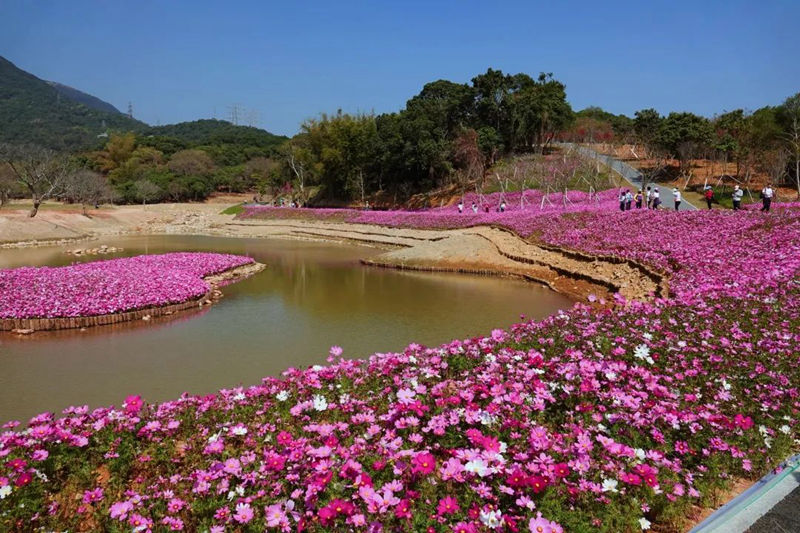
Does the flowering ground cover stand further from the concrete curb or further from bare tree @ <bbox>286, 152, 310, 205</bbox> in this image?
bare tree @ <bbox>286, 152, 310, 205</bbox>

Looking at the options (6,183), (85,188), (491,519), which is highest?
(6,183)

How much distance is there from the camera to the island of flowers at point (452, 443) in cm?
321

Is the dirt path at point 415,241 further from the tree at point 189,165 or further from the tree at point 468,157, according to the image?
the tree at point 189,165

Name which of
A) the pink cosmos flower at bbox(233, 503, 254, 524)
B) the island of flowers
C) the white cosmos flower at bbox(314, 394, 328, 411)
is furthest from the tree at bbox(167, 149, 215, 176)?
the pink cosmos flower at bbox(233, 503, 254, 524)

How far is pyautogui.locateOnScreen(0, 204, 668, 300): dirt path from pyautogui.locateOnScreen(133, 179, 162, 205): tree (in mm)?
8215

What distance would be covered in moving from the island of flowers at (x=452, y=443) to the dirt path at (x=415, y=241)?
789 cm

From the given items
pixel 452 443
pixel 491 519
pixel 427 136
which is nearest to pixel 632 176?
pixel 427 136

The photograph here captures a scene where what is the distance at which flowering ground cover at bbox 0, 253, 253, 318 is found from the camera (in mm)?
13039

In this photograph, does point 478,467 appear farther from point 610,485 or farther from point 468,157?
point 468,157

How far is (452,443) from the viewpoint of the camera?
399 centimetres

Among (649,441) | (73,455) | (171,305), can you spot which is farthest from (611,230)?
(73,455)

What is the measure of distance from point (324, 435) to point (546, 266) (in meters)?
18.8

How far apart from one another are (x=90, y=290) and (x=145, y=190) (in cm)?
6382

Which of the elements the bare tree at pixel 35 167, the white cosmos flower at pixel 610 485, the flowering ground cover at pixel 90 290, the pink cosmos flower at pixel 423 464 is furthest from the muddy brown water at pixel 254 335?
the bare tree at pixel 35 167
